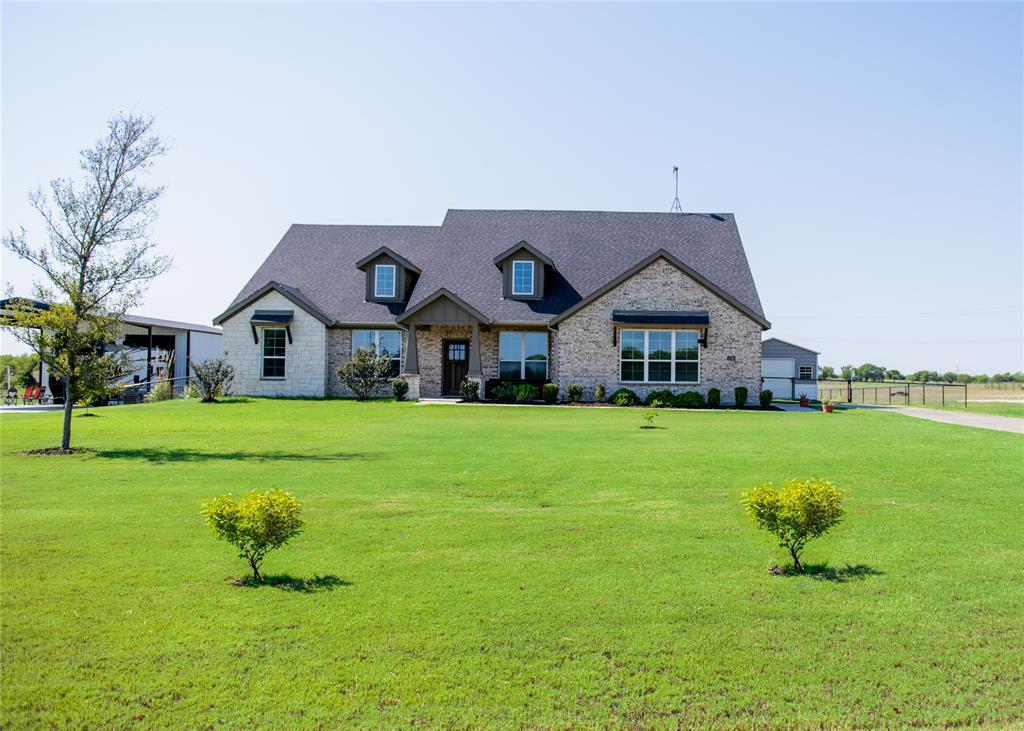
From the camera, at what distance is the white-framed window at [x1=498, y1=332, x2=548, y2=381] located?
32094mm

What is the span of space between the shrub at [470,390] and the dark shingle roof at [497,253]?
3077 millimetres

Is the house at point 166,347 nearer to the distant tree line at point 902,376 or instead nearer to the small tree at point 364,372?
the small tree at point 364,372

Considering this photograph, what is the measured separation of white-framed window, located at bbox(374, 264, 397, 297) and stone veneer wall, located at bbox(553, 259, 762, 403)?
791 centimetres

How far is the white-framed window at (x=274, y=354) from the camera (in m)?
32.5

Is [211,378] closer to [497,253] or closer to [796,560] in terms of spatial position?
[497,253]

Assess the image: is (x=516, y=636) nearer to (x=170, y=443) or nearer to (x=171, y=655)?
(x=171, y=655)

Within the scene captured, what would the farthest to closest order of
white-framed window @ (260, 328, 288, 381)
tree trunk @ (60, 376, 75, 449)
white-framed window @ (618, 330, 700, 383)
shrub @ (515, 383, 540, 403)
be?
white-framed window @ (260, 328, 288, 381), white-framed window @ (618, 330, 700, 383), shrub @ (515, 383, 540, 403), tree trunk @ (60, 376, 75, 449)

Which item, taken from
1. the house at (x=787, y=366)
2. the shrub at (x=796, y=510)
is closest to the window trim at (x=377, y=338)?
the house at (x=787, y=366)

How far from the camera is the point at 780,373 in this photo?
143 feet

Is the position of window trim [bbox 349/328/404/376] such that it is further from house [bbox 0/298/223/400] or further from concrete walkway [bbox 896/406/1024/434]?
concrete walkway [bbox 896/406/1024/434]

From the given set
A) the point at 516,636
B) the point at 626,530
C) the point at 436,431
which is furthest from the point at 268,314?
the point at 516,636

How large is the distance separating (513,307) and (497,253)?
4.30 metres

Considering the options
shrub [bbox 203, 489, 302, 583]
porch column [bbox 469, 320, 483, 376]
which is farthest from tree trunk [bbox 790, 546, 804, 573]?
porch column [bbox 469, 320, 483, 376]

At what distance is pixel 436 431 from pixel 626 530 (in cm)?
1103
